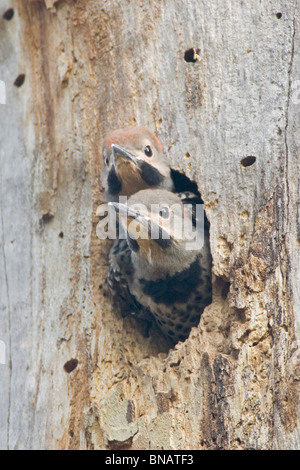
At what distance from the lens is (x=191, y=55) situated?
4641mm

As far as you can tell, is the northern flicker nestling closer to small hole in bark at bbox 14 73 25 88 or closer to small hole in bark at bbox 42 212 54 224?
small hole in bark at bbox 42 212 54 224

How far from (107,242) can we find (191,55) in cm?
134

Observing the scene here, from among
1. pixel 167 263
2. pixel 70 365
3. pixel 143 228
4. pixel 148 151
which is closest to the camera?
pixel 143 228

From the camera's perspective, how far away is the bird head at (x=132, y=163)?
15.3ft

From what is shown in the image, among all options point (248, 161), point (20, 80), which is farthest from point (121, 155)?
point (20, 80)

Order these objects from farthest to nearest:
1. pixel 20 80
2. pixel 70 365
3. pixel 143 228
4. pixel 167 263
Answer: pixel 20 80, pixel 167 263, pixel 70 365, pixel 143 228

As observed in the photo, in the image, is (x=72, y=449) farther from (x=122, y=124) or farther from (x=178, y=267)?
(x=122, y=124)

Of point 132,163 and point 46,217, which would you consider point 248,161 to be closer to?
point 132,163

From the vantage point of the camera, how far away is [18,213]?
503 cm

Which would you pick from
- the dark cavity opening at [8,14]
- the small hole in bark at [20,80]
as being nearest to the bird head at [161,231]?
the small hole in bark at [20,80]

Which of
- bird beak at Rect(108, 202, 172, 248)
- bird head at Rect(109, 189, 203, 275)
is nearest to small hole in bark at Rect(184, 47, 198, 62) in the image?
bird head at Rect(109, 189, 203, 275)

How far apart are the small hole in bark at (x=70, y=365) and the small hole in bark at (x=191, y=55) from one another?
80.4 inches

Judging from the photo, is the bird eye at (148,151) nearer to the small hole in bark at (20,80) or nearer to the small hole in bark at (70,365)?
the small hole in bark at (20,80)

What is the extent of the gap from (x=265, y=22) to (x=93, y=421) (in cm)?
259
